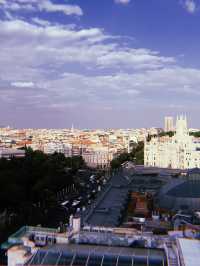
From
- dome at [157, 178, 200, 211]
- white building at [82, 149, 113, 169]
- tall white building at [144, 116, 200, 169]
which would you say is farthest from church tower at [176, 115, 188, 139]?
dome at [157, 178, 200, 211]

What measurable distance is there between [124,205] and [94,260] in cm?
1849

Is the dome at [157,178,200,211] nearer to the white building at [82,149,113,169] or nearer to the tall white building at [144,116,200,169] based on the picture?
the tall white building at [144,116,200,169]

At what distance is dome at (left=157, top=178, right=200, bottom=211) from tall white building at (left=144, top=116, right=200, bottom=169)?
2977 cm

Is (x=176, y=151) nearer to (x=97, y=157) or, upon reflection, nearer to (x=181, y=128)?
(x=181, y=128)

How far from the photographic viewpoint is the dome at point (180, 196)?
2948cm

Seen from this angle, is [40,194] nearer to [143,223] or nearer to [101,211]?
[101,211]

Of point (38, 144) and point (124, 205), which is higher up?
point (38, 144)

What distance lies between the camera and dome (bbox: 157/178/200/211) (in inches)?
1161

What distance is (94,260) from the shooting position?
11281 millimetres

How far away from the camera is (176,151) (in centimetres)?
6481

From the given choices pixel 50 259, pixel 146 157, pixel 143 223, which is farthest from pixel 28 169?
pixel 50 259

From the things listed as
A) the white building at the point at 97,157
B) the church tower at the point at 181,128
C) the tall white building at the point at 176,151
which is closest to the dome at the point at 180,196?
the tall white building at the point at 176,151

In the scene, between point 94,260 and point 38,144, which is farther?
point 38,144

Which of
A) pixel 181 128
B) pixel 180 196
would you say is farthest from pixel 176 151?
pixel 180 196
